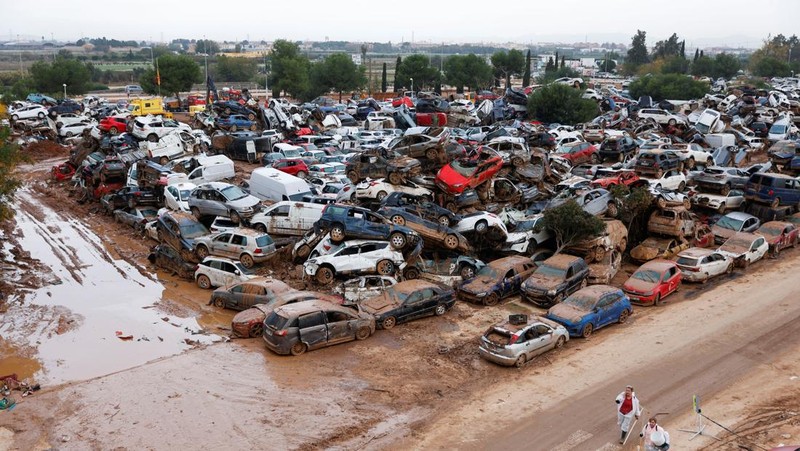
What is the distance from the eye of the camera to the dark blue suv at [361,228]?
806 inches

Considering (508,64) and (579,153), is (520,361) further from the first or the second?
(508,64)

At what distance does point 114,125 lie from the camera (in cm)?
4012

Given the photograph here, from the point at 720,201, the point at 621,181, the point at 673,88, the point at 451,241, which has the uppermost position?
the point at 673,88

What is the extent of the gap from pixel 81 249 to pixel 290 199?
784cm

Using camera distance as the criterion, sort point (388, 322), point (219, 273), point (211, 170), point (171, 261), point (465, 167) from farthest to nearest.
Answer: point (211, 170) < point (465, 167) < point (171, 261) < point (219, 273) < point (388, 322)

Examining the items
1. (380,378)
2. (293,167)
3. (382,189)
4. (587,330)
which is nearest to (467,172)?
(382,189)

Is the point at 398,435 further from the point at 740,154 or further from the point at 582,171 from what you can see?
the point at 740,154

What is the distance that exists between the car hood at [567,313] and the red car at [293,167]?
16532 millimetres

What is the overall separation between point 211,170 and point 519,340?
19839mm

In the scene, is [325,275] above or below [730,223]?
below

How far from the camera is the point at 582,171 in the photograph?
3141cm

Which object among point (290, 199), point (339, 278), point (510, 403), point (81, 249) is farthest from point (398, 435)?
point (81, 249)

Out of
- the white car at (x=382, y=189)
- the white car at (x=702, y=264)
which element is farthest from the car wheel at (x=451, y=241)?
the white car at (x=702, y=264)

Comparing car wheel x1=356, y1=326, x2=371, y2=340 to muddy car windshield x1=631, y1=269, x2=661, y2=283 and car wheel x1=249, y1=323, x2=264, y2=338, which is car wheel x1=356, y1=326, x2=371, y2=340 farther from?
muddy car windshield x1=631, y1=269, x2=661, y2=283
